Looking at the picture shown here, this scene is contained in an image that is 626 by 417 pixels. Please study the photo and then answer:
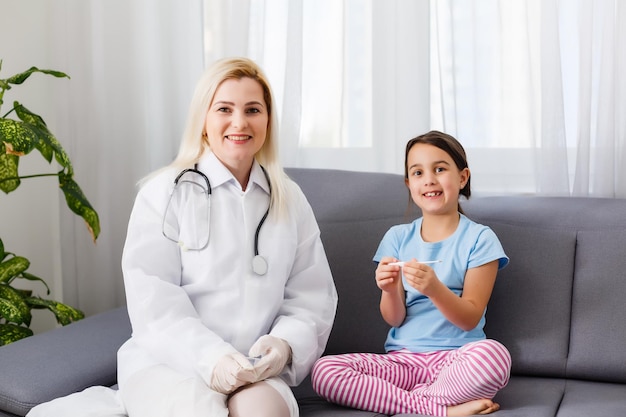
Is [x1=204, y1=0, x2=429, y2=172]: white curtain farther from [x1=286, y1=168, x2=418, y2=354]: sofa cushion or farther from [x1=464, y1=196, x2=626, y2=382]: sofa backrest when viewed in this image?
[x1=464, y1=196, x2=626, y2=382]: sofa backrest

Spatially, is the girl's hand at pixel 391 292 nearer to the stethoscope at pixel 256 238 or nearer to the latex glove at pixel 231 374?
the stethoscope at pixel 256 238

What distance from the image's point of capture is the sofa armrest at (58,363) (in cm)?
186

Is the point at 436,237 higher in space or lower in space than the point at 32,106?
lower

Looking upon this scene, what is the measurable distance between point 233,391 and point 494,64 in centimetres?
129

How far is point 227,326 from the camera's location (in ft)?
6.33

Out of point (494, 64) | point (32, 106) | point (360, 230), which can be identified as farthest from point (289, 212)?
point (32, 106)

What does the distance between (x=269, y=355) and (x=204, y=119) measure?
607mm

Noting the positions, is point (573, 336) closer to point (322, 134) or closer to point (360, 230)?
point (360, 230)

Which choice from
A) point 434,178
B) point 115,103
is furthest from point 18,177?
point 434,178

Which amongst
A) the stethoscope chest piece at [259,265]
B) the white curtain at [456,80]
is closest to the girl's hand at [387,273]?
the stethoscope chest piece at [259,265]

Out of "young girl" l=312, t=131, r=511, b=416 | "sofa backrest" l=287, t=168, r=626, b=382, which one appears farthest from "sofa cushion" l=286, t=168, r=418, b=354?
"young girl" l=312, t=131, r=511, b=416

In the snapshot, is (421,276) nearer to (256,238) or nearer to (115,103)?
(256,238)

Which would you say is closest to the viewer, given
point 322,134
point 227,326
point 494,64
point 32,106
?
point 227,326

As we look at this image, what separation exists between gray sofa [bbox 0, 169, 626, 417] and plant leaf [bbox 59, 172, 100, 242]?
33cm
